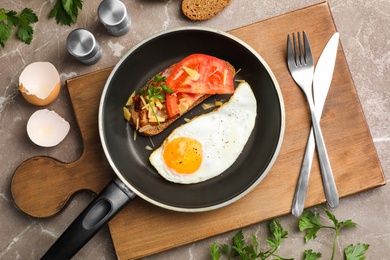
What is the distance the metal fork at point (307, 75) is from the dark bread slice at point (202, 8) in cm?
42

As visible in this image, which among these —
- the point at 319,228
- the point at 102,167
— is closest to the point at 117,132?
the point at 102,167

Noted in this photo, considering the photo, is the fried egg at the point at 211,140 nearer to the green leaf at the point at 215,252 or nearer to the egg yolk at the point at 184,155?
the egg yolk at the point at 184,155

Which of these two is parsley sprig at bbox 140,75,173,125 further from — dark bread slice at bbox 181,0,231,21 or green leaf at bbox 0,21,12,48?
green leaf at bbox 0,21,12,48

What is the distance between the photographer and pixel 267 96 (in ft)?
8.21

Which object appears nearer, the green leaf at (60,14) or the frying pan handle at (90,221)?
the frying pan handle at (90,221)

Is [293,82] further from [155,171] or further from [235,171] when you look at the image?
[155,171]

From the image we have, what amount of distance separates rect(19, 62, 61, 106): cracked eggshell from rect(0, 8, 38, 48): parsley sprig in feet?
0.51

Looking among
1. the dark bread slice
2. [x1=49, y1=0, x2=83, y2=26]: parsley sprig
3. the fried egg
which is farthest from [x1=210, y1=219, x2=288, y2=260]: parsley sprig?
[x1=49, y1=0, x2=83, y2=26]: parsley sprig

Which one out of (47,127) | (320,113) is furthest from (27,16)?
(320,113)

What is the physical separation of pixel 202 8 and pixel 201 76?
0.40m

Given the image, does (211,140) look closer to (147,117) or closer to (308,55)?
(147,117)

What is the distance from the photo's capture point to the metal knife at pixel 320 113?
2475 mm

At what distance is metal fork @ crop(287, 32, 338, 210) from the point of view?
97.7 inches

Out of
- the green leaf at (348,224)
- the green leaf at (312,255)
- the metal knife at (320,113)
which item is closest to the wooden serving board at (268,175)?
the metal knife at (320,113)
